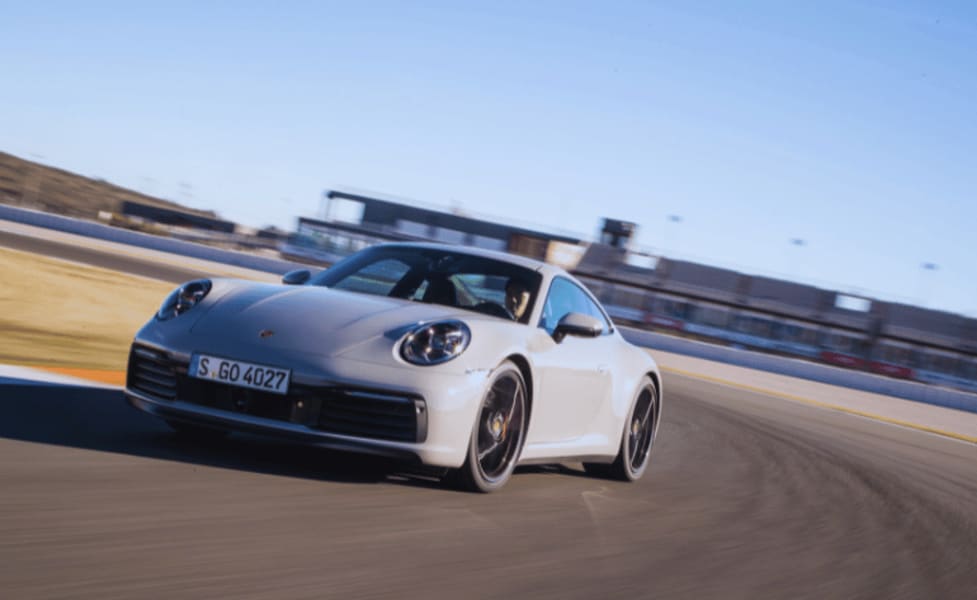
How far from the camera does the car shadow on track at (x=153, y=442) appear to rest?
4883mm

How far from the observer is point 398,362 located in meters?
4.71

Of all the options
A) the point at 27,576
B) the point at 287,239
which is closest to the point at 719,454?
the point at 27,576

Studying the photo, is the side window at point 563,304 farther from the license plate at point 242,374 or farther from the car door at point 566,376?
the license plate at point 242,374

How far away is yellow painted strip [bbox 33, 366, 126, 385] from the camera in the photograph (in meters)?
7.13

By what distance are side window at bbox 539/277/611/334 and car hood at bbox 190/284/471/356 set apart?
0.68 metres

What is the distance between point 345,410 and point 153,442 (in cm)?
114

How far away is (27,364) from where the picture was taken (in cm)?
730

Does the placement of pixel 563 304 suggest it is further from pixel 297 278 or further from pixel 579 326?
pixel 297 278

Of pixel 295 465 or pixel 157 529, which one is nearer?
pixel 157 529

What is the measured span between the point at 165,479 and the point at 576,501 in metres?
2.24

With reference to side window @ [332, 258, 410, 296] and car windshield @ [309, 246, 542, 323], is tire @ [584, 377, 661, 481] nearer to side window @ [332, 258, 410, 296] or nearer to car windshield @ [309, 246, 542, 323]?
car windshield @ [309, 246, 542, 323]

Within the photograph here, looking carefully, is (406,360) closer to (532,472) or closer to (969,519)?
(532,472)

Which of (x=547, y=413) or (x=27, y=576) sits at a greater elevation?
(x=547, y=413)

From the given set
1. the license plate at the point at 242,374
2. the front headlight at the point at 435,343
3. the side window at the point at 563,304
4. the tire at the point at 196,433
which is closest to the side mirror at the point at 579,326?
the side window at the point at 563,304
